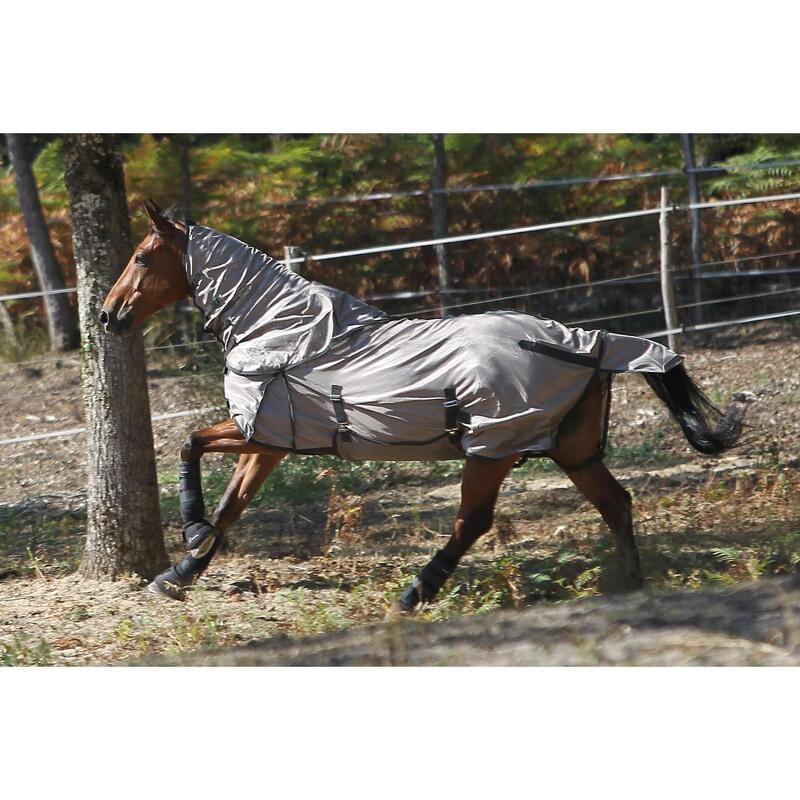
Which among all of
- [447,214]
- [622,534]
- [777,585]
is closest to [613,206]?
[447,214]

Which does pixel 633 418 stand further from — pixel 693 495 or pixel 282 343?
pixel 282 343

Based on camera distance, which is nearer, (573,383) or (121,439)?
(573,383)

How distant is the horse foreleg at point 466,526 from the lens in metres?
5.20

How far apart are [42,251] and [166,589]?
7994 millimetres

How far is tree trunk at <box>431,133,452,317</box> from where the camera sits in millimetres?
12391

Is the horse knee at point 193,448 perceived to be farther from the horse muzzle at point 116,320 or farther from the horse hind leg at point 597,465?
the horse hind leg at point 597,465

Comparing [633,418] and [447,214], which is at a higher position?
[447,214]

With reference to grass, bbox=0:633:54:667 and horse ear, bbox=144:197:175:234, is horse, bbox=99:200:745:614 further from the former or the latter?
grass, bbox=0:633:54:667

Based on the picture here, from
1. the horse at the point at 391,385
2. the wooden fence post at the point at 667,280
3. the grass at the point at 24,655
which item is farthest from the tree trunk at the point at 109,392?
the wooden fence post at the point at 667,280

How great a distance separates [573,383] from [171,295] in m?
2.16

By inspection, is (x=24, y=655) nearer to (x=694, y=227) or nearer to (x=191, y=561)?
(x=191, y=561)

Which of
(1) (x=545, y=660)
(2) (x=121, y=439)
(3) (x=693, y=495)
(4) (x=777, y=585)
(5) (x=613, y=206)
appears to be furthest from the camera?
(5) (x=613, y=206)

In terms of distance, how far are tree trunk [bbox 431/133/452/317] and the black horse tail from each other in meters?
6.91

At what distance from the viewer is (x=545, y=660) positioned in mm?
3805
